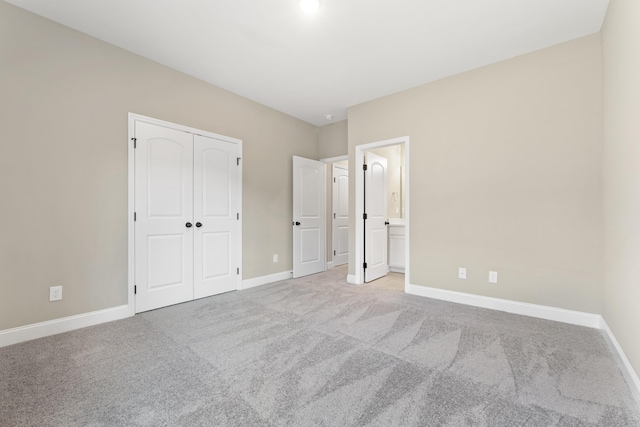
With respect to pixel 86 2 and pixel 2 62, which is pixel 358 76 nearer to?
pixel 86 2

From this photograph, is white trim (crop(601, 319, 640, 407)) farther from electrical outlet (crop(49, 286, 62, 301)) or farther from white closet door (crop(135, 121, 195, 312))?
electrical outlet (crop(49, 286, 62, 301))

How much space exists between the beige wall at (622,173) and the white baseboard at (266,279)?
3.76 meters

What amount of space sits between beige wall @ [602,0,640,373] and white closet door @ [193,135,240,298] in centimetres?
383

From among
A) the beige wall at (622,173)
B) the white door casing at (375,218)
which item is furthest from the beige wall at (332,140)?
the beige wall at (622,173)

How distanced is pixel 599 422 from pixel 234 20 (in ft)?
12.1

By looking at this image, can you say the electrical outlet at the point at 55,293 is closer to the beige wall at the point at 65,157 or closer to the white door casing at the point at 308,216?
the beige wall at the point at 65,157

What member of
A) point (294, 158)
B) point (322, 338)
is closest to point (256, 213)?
point (294, 158)

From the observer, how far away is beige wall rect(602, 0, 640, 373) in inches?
64.7

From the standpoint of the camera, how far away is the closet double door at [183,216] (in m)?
2.95

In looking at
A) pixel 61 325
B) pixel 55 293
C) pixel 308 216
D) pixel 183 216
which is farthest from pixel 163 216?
pixel 308 216

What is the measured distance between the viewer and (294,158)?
4.58 m

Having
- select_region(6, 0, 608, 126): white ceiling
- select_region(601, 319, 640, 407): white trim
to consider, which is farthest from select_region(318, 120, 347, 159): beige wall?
select_region(601, 319, 640, 407): white trim

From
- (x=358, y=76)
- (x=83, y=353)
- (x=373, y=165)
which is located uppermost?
(x=358, y=76)

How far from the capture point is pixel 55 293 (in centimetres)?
241
